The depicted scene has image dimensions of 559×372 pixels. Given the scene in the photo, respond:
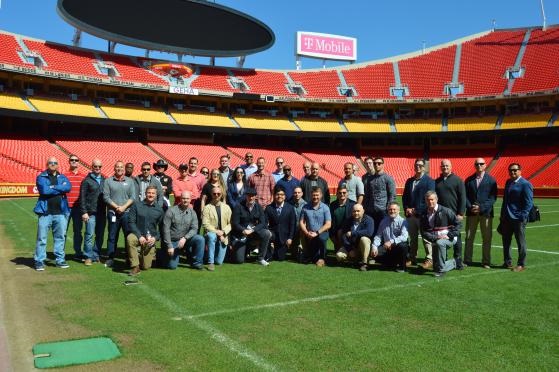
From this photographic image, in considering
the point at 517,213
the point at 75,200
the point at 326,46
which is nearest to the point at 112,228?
the point at 75,200

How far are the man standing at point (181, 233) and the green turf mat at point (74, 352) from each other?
361cm

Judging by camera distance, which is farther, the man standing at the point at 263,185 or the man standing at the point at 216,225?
the man standing at the point at 263,185

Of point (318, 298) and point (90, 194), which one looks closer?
point (318, 298)

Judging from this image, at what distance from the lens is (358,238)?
8820mm

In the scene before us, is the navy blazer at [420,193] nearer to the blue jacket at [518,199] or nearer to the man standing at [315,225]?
the blue jacket at [518,199]

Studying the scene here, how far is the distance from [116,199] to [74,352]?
4677mm

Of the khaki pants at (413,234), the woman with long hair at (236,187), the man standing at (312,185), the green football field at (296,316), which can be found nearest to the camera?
the green football field at (296,316)

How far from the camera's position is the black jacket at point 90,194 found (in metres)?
8.60

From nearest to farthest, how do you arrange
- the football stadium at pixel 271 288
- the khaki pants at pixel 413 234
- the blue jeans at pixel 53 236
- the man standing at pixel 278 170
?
the football stadium at pixel 271 288, the blue jeans at pixel 53 236, the khaki pants at pixel 413 234, the man standing at pixel 278 170

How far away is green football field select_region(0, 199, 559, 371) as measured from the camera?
4320 millimetres

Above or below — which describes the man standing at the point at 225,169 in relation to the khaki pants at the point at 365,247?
above

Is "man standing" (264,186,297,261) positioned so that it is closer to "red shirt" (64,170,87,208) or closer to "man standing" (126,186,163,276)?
"man standing" (126,186,163,276)

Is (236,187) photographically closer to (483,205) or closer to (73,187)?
(73,187)

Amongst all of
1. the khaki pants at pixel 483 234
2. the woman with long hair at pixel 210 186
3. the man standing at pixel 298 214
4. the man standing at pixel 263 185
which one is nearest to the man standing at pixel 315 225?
the man standing at pixel 298 214
